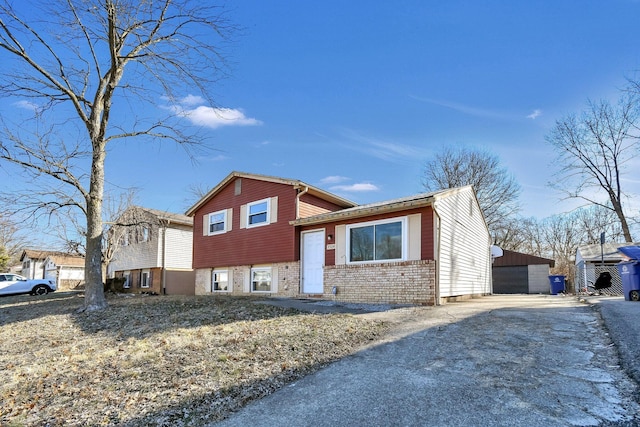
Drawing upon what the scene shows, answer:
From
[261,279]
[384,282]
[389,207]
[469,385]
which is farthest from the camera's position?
[261,279]

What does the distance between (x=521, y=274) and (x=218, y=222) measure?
2089 cm

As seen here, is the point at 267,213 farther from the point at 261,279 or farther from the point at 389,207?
the point at 389,207

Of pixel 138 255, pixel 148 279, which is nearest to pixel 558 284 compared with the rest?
pixel 148 279

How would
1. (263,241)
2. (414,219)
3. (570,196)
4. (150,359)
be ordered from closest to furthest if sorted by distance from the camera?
(150,359), (414,219), (263,241), (570,196)

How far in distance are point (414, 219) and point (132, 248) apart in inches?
846

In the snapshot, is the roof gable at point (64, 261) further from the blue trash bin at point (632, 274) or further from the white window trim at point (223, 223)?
the blue trash bin at point (632, 274)

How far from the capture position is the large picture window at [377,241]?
1167 cm

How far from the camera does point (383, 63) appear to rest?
1223 centimetres

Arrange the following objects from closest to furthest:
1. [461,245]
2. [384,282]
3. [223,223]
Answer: [384,282], [461,245], [223,223]

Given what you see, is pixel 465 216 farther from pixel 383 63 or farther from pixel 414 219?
pixel 383 63

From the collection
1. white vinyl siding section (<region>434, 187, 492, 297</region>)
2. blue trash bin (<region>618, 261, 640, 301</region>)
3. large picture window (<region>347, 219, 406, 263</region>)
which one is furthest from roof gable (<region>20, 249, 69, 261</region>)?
blue trash bin (<region>618, 261, 640, 301</region>)

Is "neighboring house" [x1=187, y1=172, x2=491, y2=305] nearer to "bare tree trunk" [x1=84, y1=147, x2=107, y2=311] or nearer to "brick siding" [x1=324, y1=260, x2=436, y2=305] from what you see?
"brick siding" [x1=324, y1=260, x2=436, y2=305]

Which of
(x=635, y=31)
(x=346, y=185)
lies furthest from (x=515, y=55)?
(x=346, y=185)

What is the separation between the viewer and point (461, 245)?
1349 centimetres
